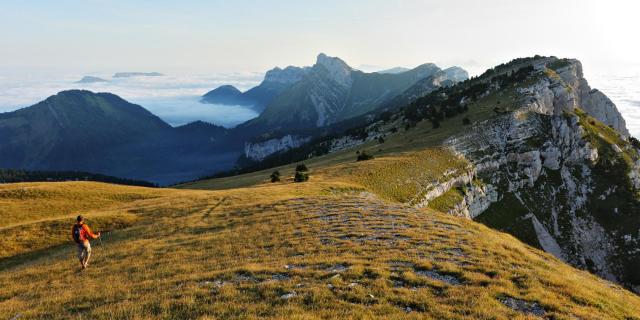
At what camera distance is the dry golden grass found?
16844mm

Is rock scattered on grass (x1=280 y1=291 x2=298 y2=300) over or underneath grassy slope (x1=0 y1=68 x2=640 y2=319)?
over

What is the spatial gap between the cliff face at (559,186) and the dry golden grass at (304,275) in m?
51.7

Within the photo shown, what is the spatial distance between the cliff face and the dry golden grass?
51.7 meters

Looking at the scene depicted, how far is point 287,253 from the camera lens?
87.1 feet

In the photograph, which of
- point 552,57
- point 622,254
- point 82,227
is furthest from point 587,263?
point 552,57

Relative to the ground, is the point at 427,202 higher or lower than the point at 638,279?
higher

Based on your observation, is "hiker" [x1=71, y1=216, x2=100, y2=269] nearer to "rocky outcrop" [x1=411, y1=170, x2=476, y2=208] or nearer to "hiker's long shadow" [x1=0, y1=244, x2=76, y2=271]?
"hiker's long shadow" [x1=0, y1=244, x2=76, y2=271]

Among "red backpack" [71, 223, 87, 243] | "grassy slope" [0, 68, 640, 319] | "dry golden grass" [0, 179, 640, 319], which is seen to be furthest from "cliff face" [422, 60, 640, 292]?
"red backpack" [71, 223, 87, 243]

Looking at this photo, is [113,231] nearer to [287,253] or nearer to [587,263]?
[287,253]

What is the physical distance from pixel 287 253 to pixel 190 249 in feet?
28.7

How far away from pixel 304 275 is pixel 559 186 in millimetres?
100772

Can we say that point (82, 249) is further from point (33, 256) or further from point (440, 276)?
point (440, 276)

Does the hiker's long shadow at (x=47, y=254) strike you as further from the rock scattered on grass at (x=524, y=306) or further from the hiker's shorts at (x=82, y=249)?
the rock scattered on grass at (x=524, y=306)

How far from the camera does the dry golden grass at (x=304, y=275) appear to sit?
663 inches
